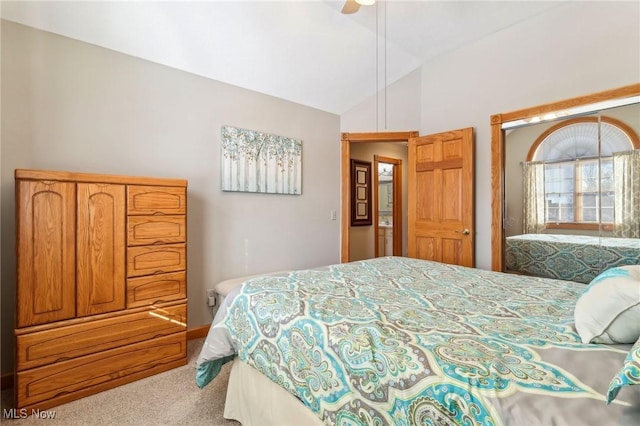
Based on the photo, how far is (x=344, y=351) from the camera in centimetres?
108

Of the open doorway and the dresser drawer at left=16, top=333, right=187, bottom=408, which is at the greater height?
the open doorway

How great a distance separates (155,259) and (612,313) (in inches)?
97.0

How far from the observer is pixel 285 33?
2775 mm

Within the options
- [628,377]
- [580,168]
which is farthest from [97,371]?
[580,168]

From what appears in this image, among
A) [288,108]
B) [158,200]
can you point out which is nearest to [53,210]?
[158,200]

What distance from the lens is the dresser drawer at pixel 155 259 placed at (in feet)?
7.09

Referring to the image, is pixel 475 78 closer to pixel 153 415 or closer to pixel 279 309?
pixel 279 309

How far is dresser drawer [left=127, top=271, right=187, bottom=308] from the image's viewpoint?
84.9 inches

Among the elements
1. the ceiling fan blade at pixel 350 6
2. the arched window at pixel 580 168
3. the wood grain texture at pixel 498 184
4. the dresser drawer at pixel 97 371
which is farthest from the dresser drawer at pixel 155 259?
the arched window at pixel 580 168

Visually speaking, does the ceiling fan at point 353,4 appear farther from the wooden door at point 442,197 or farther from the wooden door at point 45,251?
the wooden door at point 45,251

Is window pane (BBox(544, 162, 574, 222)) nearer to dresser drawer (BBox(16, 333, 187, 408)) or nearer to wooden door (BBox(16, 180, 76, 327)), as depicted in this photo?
dresser drawer (BBox(16, 333, 187, 408))

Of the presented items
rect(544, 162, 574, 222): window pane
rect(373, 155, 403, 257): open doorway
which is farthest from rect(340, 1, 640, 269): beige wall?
rect(373, 155, 403, 257): open doorway

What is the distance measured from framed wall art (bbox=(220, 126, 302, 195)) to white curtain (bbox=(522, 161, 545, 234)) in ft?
7.71

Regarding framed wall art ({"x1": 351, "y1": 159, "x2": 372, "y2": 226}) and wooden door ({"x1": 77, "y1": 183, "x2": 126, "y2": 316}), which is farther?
framed wall art ({"x1": 351, "y1": 159, "x2": 372, "y2": 226})
